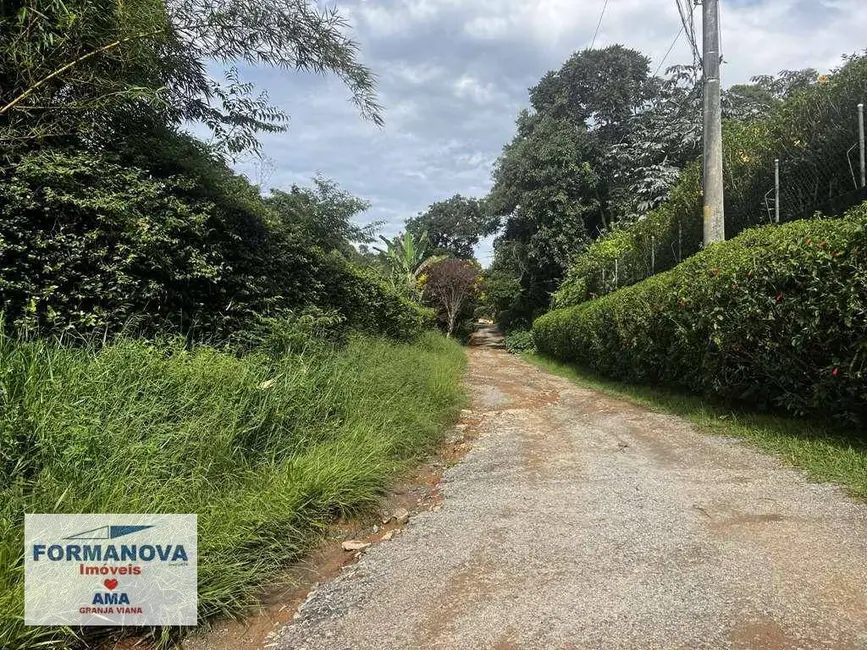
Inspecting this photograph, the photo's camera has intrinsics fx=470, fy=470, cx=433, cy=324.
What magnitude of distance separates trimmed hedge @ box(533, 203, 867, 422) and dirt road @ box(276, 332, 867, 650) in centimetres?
89

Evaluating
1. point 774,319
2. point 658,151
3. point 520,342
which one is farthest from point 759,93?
point 774,319

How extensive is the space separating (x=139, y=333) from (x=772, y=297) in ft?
18.9

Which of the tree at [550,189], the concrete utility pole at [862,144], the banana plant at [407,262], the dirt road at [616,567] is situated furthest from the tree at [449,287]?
the dirt road at [616,567]

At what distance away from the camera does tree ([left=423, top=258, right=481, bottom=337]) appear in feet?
87.1

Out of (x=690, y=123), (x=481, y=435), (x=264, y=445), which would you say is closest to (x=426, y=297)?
(x=690, y=123)

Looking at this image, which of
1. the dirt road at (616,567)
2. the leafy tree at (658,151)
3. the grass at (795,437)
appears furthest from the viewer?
the leafy tree at (658,151)

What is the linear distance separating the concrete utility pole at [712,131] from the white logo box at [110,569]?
7419 millimetres

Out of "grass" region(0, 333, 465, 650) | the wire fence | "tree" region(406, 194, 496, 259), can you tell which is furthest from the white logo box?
"tree" region(406, 194, 496, 259)

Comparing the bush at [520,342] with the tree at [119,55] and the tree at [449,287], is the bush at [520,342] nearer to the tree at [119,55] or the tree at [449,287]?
the tree at [449,287]

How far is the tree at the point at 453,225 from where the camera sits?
135ft

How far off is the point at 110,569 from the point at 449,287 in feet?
81.3

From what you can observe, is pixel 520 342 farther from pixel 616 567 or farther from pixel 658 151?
pixel 616 567

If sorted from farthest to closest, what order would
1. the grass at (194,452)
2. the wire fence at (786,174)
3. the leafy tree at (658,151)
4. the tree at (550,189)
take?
the tree at (550,189) < the leafy tree at (658,151) < the wire fence at (786,174) < the grass at (194,452)

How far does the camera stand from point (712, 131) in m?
6.97
